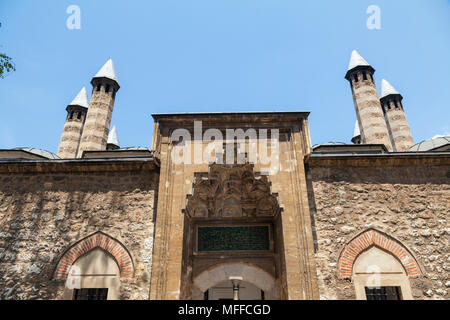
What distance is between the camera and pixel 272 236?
5711 millimetres

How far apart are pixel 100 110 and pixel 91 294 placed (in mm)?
11385

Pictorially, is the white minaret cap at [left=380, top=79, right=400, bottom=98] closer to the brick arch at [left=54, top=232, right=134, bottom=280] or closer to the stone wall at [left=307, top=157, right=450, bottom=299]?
the stone wall at [left=307, top=157, right=450, bottom=299]

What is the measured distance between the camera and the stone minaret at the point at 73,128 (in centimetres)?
1562

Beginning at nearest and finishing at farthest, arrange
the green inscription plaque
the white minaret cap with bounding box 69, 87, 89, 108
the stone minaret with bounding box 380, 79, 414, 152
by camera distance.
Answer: the green inscription plaque, the stone minaret with bounding box 380, 79, 414, 152, the white minaret cap with bounding box 69, 87, 89, 108

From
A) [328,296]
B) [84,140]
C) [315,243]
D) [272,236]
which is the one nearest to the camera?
[328,296]

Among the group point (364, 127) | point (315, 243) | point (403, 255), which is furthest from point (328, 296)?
point (364, 127)

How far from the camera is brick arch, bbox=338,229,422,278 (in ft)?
15.7

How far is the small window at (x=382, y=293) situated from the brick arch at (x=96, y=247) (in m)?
3.80

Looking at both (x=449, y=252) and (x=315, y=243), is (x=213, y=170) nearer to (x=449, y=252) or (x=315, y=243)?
(x=315, y=243)

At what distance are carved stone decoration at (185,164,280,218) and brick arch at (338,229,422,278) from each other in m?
1.35

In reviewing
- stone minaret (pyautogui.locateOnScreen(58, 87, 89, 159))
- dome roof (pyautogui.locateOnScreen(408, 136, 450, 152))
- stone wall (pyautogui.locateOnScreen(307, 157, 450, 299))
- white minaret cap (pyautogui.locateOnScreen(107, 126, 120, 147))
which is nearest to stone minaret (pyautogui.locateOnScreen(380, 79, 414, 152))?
dome roof (pyautogui.locateOnScreen(408, 136, 450, 152))

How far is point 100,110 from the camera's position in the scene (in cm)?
1459

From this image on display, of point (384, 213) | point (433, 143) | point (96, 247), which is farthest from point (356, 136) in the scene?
point (96, 247)
